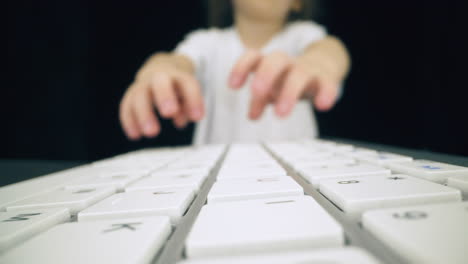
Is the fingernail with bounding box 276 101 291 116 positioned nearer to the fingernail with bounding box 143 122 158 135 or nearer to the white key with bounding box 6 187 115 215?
the fingernail with bounding box 143 122 158 135

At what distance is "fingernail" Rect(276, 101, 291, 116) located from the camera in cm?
71

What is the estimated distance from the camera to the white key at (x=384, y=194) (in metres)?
0.20

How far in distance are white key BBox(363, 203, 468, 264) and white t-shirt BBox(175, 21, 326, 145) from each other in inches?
49.7

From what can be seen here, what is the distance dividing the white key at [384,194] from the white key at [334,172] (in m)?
0.04

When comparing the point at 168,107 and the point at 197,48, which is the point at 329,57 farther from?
the point at 197,48

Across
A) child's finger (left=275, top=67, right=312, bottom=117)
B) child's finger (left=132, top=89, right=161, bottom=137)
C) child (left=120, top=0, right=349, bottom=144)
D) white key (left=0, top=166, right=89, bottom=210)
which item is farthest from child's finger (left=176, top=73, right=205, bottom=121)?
white key (left=0, top=166, right=89, bottom=210)

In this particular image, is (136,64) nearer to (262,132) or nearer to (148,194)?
(262,132)

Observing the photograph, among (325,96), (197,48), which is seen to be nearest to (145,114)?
(325,96)

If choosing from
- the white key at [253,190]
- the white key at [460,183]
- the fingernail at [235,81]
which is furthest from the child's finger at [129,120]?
the white key at [460,183]

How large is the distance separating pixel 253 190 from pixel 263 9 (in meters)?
1.29

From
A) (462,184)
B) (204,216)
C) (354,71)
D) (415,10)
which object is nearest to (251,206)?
(204,216)

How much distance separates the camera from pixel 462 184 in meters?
0.23

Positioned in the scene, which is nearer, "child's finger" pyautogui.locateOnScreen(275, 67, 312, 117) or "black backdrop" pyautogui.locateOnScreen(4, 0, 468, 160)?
"child's finger" pyautogui.locateOnScreen(275, 67, 312, 117)

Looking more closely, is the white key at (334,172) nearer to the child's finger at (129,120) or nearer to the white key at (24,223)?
the white key at (24,223)
